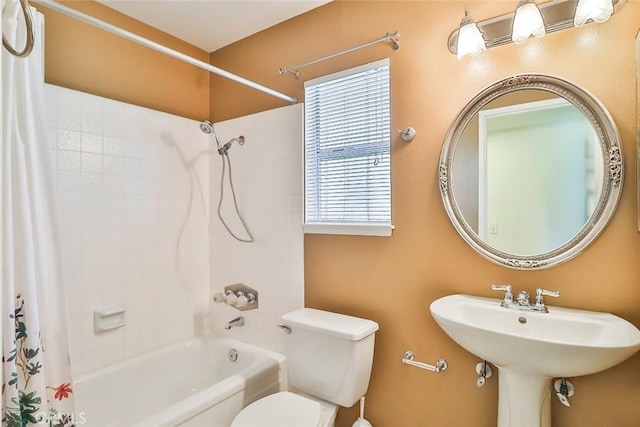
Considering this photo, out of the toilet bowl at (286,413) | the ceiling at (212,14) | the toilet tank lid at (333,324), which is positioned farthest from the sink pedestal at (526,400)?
the ceiling at (212,14)

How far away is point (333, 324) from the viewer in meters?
1.73

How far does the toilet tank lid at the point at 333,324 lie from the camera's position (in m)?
1.65

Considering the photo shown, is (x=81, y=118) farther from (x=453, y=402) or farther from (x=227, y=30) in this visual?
(x=453, y=402)

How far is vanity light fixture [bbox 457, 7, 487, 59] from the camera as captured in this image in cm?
148

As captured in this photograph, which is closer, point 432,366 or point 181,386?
point 432,366

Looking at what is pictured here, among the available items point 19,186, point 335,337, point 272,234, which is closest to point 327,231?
point 272,234

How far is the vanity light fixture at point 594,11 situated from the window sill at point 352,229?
1.08 metres

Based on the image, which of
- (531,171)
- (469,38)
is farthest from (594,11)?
(531,171)

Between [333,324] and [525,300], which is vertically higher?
[525,300]

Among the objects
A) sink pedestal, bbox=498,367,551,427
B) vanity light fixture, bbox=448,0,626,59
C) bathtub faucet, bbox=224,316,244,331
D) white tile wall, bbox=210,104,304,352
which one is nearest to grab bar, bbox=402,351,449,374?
sink pedestal, bbox=498,367,551,427

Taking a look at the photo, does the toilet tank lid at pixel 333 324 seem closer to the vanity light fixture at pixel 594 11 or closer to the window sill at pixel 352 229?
the window sill at pixel 352 229

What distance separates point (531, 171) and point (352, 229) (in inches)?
33.5

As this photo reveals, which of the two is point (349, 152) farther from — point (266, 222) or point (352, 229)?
point (266, 222)

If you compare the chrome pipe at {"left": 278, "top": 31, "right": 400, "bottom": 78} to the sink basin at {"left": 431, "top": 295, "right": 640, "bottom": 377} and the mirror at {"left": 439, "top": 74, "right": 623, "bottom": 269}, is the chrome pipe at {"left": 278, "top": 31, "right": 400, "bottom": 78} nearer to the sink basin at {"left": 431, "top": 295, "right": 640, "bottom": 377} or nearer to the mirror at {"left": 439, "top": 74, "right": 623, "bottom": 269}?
the mirror at {"left": 439, "top": 74, "right": 623, "bottom": 269}
